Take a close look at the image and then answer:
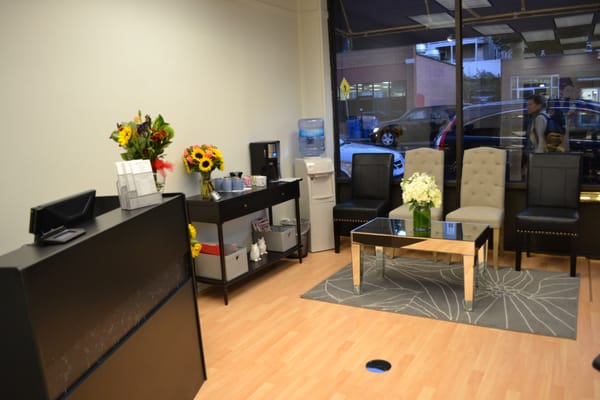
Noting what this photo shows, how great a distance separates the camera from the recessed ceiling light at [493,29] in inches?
205

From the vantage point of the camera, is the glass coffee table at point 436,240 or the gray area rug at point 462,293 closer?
the gray area rug at point 462,293

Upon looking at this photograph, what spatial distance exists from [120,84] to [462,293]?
3.24m

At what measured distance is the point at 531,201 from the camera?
16.1 ft

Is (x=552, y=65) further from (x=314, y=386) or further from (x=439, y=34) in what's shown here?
(x=314, y=386)

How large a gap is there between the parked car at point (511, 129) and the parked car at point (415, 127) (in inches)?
4.2

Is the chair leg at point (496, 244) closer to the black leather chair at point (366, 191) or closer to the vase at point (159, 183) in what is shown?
the black leather chair at point (366, 191)

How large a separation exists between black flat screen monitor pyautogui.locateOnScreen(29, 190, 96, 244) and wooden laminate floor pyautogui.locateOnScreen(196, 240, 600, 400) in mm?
1369

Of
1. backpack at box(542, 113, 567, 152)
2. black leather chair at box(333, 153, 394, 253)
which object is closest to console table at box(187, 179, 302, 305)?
black leather chair at box(333, 153, 394, 253)

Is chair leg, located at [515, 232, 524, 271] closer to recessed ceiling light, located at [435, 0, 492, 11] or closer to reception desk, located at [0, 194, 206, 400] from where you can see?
recessed ceiling light, located at [435, 0, 492, 11]

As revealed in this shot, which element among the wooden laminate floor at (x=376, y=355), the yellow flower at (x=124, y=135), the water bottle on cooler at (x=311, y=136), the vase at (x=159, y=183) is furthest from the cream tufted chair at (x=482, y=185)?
the yellow flower at (x=124, y=135)

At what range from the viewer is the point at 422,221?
4.12 meters

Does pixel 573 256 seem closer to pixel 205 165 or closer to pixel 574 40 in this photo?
pixel 574 40

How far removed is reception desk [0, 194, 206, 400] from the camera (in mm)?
1584

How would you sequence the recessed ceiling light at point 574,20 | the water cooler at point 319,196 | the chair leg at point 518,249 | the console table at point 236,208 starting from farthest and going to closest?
the water cooler at point 319,196 < the recessed ceiling light at point 574,20 < the chair leg at point 518,249 < the console table at point 236,208
